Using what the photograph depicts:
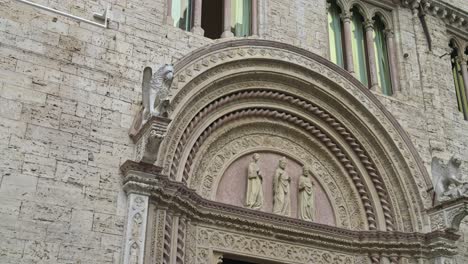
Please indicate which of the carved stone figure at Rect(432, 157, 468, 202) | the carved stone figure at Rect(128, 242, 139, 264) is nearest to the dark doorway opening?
the carved stone figure at Rect(128, 242, 139, 264)

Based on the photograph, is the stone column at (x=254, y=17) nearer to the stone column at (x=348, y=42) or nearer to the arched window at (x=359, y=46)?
the stone column at (x=348, y=42)

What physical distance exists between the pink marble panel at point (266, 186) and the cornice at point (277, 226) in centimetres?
29

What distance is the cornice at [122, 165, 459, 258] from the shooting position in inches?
319

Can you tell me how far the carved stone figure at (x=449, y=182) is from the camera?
9.98 m

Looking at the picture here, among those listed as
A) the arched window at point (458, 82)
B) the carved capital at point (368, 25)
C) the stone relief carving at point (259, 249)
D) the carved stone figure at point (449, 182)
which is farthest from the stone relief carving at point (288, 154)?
the arched window at point (458, 82)

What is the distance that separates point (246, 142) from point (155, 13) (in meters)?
2.60

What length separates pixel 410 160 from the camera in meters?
10.8

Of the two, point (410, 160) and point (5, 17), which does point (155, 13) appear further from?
point (410, 160)

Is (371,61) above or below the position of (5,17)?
above

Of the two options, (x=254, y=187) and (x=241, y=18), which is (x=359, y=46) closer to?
(x=241, y=18)

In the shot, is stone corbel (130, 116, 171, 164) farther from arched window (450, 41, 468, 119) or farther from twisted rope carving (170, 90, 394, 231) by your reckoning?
arched window (450, 41, 468, 119)

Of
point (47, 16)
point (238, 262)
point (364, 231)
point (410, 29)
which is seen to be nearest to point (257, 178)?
point (238, 262)

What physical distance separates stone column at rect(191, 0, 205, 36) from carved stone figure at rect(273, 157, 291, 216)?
2.61 m

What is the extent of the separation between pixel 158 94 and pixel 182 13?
2585 millimetres
